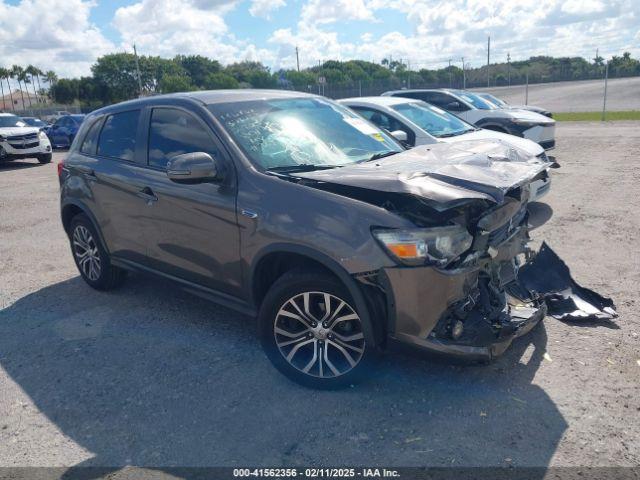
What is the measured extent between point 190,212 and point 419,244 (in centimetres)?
186

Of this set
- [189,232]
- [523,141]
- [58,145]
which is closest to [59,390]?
[189,232]

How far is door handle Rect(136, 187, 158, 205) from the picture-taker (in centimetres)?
458

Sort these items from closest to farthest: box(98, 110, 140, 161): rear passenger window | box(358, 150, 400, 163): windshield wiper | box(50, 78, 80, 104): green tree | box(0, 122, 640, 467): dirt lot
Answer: box(0, 122, 640, 467): dirt lot < box(358, 150, 400, 163): windshield wiper < box(98, 110, 140, 161): rear passenger window < box(50, 78, 80, 104): green tree

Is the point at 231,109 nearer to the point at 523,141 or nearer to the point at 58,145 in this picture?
the point at 523,141

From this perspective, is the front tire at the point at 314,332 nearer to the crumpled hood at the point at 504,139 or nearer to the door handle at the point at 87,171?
the door handle at the point at 87,171

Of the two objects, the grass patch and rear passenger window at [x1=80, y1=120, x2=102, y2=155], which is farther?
the grass patch

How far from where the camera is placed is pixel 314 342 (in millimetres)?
3711

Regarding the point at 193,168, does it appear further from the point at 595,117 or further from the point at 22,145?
the point at 595,117

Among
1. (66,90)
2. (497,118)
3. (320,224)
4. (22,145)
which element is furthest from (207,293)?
(66,90)


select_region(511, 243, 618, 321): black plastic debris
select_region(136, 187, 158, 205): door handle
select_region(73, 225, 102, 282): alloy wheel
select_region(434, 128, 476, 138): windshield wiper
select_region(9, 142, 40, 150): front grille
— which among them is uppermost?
select_region(136, 187, 158, 205): door handle

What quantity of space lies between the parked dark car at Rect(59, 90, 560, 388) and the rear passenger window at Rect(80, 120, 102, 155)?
0.42m

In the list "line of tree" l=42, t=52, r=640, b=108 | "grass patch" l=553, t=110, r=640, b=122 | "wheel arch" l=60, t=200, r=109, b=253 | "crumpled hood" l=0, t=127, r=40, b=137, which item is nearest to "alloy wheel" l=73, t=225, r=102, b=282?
"wheel arch" l=60, t=200, r=109, b=253

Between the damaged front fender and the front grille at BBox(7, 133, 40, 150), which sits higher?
the front grille at BBox(7, 133, 40, 150)

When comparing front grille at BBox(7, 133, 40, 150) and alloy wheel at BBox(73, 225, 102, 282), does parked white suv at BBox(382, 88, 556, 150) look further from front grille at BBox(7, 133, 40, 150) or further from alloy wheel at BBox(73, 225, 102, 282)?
front grille at BBox(7, 133, 40, 150)
